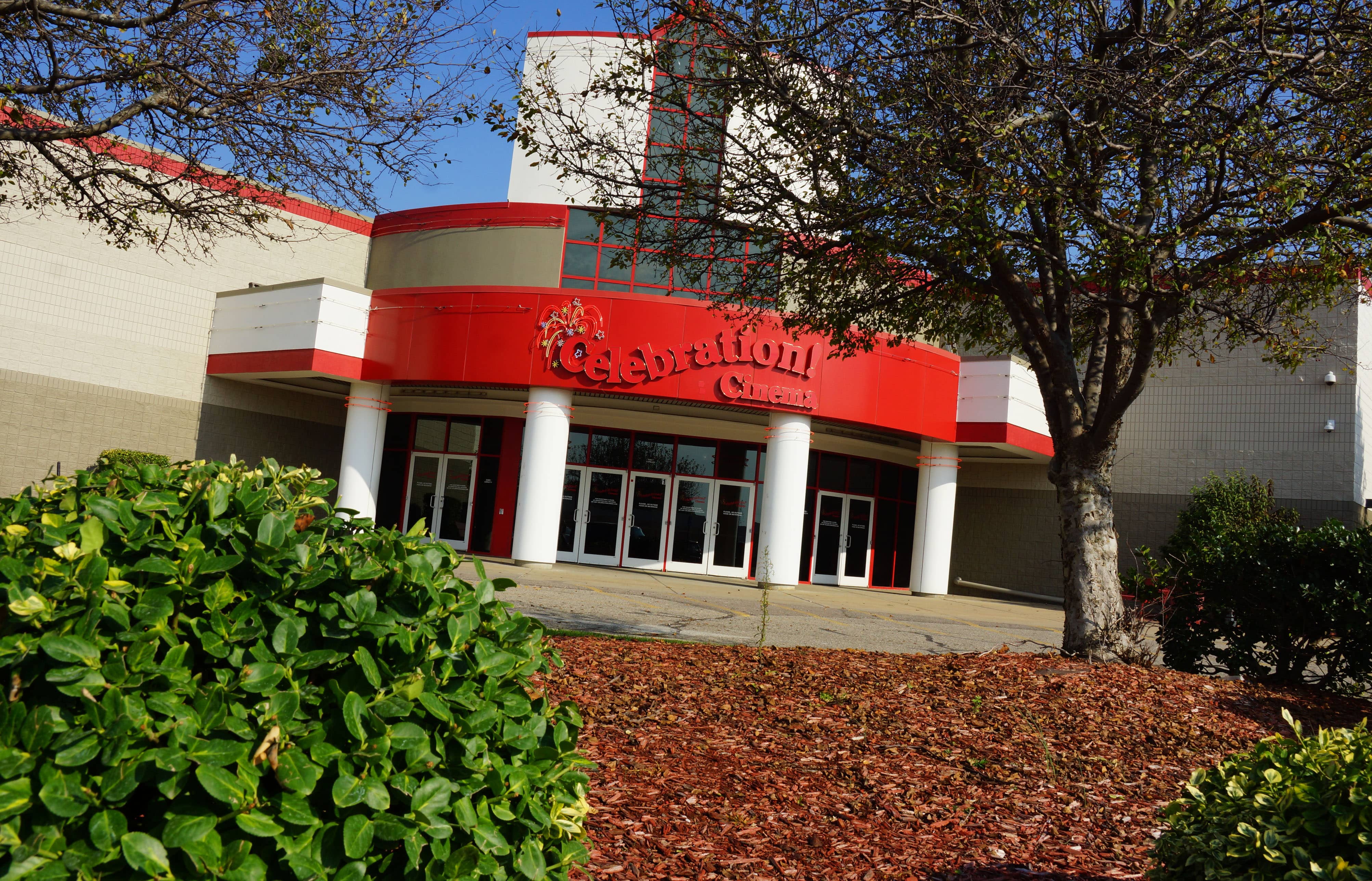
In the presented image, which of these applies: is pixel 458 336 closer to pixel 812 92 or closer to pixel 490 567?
pixel 490 567

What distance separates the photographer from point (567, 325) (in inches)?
719

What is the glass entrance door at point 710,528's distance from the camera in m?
21.5

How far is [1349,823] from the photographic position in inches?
96.8

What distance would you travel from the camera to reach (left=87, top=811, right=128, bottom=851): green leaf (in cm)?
180

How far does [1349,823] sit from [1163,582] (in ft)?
22.4

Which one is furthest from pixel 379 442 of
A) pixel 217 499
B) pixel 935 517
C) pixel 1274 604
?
pixel 217 499

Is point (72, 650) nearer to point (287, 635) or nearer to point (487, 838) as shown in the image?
point (287, 635)

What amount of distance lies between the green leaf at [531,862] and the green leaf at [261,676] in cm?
70

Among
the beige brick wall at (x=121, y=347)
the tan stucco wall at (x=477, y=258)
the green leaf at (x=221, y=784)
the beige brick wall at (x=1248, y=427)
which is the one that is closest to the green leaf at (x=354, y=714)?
the green leaf at (x=221, y=784)

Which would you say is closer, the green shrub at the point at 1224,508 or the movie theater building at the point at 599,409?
the movie theater building at the point at 599,409

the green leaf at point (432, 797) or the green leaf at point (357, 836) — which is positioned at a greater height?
the green leaf at point (432, 797)

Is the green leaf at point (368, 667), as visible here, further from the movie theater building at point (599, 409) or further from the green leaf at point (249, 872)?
the movie theater building at point (599, 409)

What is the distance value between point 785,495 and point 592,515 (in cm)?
482

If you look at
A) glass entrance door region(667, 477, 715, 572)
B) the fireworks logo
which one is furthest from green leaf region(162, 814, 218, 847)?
glass entrance door region(667, 477, 715, 572)
